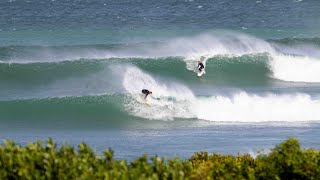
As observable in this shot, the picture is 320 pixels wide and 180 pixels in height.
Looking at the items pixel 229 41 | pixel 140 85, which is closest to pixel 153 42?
pixel 229 41

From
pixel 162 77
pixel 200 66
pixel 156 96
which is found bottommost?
pixel 156 96

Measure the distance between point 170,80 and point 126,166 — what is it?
27.8 metres

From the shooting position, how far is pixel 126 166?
16.1 metres

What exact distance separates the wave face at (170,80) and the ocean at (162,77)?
0.06m

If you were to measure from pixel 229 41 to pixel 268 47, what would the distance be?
2770 millimetres

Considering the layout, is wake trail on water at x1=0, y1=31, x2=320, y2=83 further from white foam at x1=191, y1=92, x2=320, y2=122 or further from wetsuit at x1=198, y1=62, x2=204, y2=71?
white foam at x1=191, y1=92, x2=320, y2=122

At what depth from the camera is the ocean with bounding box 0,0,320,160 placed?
106 ft

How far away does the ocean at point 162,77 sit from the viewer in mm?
32297

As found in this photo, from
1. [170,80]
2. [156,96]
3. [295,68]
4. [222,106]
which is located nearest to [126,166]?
[222,106]

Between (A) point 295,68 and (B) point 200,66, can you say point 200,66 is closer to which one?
(B) point 200,66

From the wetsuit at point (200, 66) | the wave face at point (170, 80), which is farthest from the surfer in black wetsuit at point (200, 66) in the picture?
the wave face at point (170, 80)

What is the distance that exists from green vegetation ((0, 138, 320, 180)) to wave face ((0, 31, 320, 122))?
18.1 metres

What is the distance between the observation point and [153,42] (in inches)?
2202

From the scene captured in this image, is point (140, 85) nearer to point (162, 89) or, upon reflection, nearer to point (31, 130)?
point (162, 89)
